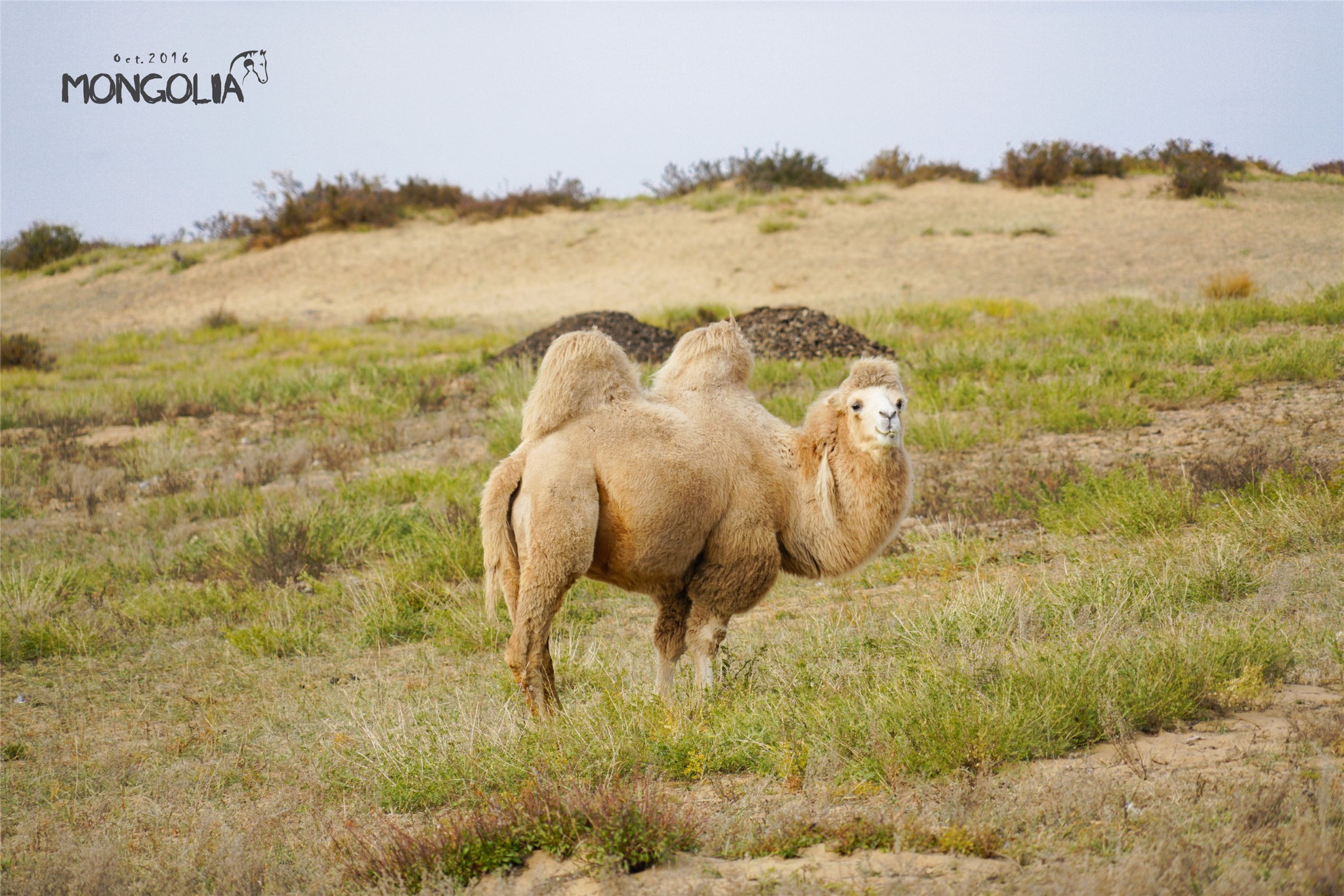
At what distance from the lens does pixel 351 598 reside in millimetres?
8188

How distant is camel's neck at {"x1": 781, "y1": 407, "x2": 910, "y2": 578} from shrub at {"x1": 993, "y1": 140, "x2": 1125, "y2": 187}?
33.3 meters

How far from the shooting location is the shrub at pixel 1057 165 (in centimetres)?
3488

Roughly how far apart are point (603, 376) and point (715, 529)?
102cm

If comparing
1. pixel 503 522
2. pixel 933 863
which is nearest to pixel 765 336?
pixel 503 522

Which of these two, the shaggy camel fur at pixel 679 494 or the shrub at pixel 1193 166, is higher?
the shrub at pixel 1193 166

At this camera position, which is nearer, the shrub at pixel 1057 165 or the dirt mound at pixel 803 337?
the dirt mound at pixel 803 337

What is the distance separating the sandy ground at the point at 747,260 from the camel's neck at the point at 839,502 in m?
17.3

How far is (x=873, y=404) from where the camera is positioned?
16.6 ft

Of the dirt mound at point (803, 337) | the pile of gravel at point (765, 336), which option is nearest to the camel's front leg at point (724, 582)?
the pile of gravel at point (765, 336)

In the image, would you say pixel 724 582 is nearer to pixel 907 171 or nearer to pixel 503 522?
pixel 503 522

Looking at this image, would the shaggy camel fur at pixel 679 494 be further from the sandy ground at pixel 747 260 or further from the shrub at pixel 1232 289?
the sandy ground at pixel 747 260

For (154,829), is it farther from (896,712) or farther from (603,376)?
(896,712)

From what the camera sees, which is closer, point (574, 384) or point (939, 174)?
point (574, 384)

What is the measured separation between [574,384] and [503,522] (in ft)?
2.65
